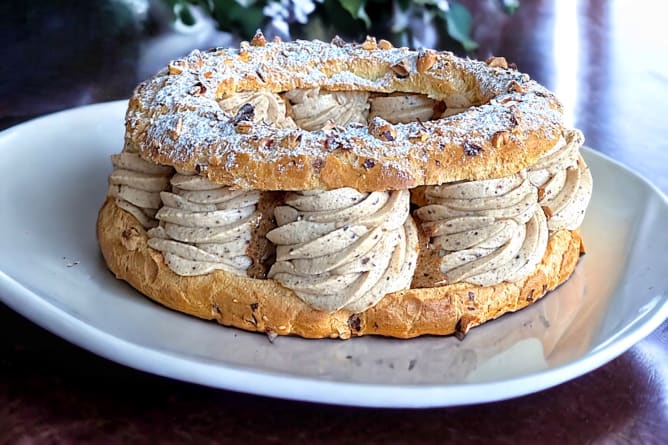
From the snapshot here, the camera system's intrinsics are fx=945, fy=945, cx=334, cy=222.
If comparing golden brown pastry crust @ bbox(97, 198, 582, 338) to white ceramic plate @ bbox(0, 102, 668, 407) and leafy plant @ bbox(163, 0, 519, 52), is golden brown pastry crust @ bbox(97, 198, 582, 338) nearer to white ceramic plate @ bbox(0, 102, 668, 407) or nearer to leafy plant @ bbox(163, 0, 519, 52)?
white ceramic plate @ bbox(0, 102, 668, 407)

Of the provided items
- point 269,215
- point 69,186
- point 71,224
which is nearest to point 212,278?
point 269,215

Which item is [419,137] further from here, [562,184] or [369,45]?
[369,45]

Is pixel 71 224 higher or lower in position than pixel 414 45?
higher

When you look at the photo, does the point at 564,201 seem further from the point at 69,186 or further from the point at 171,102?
the point at 69,186

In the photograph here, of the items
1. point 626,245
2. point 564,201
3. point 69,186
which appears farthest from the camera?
point 69,186

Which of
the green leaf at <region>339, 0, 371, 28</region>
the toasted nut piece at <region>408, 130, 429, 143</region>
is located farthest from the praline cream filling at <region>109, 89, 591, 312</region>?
the green leaf at <region>339, 0, 371, 28</region>

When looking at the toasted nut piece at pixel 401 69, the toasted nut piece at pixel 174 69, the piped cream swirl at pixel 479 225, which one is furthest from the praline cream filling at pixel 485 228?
the toasted nut piece at pixel 174 69
